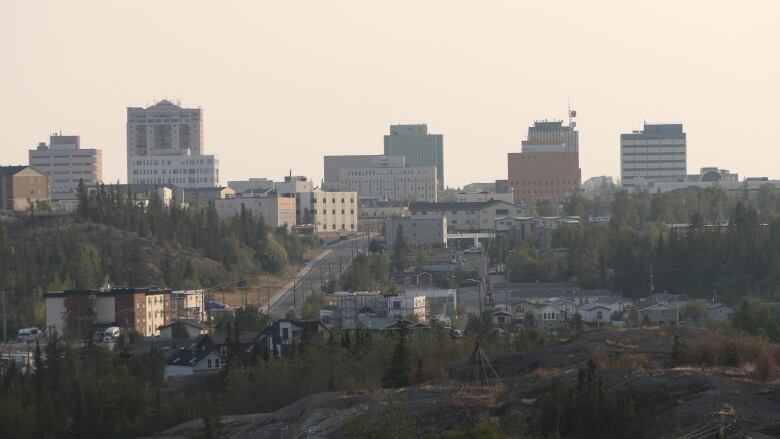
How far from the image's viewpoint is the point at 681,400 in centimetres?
4788

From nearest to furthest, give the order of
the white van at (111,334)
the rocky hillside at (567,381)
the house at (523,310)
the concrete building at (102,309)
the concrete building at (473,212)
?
the rocky hillside at (567,381) → the white van at (111,334) → the house at (523,310) → the concrete building at (102,309) → the concrete building at (473,212)

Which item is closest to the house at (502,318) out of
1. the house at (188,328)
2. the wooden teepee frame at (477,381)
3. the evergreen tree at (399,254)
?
the house at (188,328)

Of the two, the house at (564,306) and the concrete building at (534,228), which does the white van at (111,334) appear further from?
the concrete building at (534,228)

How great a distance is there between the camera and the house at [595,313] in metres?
102

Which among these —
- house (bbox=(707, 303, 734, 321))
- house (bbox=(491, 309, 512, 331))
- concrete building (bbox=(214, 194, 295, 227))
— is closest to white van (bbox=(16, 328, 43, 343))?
house (bbox=(491, 309, 512, 331))

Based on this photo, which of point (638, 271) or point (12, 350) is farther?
point (638, 271)

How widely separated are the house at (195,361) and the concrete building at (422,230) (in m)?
72.6

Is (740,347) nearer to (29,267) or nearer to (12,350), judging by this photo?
(12,350)

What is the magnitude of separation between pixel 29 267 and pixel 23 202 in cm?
3282

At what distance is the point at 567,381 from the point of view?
51.3m

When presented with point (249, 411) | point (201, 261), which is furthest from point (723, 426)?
point (201, 261)

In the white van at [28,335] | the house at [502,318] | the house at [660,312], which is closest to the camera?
the house at [660,312]

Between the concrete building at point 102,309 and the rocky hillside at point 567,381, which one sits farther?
the concrete building at point 102,309

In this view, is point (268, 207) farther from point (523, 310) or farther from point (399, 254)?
point (523, 310)
